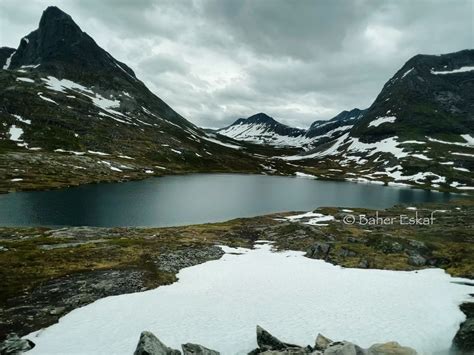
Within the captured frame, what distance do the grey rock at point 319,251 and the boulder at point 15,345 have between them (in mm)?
33841

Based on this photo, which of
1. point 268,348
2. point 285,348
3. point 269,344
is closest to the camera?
point 268,348

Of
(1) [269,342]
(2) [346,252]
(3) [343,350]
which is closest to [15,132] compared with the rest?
(2) [346,252]

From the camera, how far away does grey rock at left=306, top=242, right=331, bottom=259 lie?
4581 cm

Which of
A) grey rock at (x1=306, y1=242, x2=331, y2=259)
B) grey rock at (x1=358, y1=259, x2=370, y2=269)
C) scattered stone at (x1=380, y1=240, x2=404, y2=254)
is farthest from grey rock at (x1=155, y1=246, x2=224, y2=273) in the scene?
scattered stone at (x1=380, y1=240, x2=404, y2=254)

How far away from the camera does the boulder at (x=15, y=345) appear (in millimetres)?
20750

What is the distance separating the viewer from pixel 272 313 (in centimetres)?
2672

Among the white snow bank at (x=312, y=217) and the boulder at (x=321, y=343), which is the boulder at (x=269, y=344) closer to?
the boulder at (x=321, y=343)

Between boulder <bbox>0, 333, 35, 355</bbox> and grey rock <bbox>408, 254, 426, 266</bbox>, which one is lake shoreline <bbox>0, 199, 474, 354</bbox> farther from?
boulder <bbox>0, 333, 35, 355</bbox>

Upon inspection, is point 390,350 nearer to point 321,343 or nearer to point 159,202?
point 321,343

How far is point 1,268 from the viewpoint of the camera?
3606cm

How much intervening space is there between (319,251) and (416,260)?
38.7 feet

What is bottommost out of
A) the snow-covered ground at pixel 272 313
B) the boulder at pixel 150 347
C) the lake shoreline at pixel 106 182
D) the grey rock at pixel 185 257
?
the grey rock at pixel 185 257

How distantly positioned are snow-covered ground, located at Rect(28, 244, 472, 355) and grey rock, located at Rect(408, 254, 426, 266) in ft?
15.5

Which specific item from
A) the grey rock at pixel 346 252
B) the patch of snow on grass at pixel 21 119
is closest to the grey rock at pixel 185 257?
the grey rock at pixel 346 252
